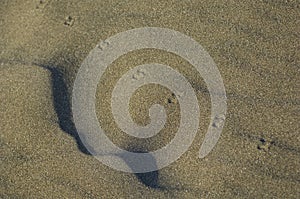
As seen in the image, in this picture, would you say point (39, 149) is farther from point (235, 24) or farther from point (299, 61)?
point (299, 61)

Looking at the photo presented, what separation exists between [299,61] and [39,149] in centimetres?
140

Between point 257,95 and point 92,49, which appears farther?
point 92,49

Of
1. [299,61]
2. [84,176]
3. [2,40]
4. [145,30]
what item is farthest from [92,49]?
[299,61]

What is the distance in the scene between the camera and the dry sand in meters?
2.41

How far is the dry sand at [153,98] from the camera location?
7.91ft

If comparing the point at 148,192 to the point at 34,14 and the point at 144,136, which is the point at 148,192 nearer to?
the point at 144,136

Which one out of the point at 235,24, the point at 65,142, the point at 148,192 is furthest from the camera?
the point at 235,24

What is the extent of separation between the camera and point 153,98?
262 cm

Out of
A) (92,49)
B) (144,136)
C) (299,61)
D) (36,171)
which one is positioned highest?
(299,61)

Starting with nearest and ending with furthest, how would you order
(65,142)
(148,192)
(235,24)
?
(148,192)
(65,142)
(235,24)

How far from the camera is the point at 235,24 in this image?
2.75m

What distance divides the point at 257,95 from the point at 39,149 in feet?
3.73

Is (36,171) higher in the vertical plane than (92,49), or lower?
lower

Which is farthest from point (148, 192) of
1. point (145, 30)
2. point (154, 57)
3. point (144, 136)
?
point (145, 30)
